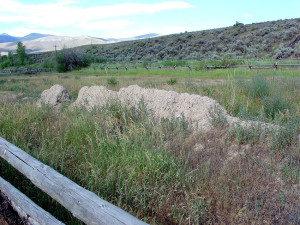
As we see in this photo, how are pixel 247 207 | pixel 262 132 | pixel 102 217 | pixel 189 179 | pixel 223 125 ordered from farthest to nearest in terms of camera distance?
pixel 223 125 < pixel 262 132 < pixel 189 179 < pixel 247 207 < pixel 102 217

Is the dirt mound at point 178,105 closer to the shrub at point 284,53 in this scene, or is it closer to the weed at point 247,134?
the weed at point 247,134

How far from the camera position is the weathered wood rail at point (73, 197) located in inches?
97.3

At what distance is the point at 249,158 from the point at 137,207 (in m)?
2.19

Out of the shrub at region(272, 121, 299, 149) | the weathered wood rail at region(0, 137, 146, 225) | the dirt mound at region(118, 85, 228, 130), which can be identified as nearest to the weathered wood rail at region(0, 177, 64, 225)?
the weathered wood rail at region(0, 137, 146, 225)

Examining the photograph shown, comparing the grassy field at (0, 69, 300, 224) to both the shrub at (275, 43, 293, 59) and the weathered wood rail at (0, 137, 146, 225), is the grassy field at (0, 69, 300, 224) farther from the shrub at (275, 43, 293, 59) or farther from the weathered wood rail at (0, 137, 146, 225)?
the shrub at (275, 43, 293, 59)

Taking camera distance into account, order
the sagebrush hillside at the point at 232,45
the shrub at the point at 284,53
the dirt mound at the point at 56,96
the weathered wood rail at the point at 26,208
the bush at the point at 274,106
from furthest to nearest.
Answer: the sagebrush hillside at the point at 232,45, the shrub at the point at 284,53, the dirt mound at the point at 56,96, the bush at the point at 274,106, the weathered wood rail at the point at 26,208

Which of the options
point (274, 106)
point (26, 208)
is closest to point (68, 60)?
point (274, 106)

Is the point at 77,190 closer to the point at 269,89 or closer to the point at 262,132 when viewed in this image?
the point at 262,132

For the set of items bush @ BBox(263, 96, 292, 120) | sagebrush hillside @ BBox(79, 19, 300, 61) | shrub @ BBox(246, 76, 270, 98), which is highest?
sagebrush hillside @ BBox(79, 19, 300, 61)

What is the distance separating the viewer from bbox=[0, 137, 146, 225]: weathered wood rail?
2.47 m

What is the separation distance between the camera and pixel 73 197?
2.88m

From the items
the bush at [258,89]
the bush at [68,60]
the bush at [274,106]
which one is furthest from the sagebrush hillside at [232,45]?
the bush at [274,106]

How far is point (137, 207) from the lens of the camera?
Result: 142 inches

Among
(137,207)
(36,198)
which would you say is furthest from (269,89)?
(36,198)
